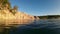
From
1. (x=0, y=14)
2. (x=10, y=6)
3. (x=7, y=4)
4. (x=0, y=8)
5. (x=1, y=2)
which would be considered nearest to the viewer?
(x=0, y=14)

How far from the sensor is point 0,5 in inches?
5089

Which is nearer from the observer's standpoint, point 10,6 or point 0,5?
point 0,5

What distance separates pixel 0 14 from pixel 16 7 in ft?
151

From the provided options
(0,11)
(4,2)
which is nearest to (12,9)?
(4,2)

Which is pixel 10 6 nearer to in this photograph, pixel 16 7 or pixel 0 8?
pixel 16 7

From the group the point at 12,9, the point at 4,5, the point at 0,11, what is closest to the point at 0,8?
the point at 0,11

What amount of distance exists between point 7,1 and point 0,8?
25.2m

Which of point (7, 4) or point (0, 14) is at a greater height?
point (7, 4)

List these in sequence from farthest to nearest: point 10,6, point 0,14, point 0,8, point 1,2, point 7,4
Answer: point 10,6 < point 7,4 < point 1,2 < point 0,8 < point 0,14

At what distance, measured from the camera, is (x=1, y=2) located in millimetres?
133750

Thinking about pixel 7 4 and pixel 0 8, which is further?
pixel 7 4

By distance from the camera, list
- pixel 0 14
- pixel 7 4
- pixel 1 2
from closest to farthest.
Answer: pixel 0 14
pixel 1 2
pixel 7 4

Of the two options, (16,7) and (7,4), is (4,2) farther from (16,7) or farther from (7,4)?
(16,7)

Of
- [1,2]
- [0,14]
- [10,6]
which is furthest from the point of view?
[10,6]
